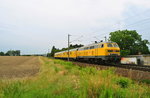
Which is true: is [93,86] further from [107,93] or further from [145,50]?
[145,50]

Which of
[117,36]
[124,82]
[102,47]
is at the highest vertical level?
[117,36]

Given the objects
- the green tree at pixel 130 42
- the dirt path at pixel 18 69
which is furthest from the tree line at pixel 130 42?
the dirt path at pixel 18 69

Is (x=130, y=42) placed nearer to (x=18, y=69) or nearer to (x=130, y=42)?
(x=130, y=42)

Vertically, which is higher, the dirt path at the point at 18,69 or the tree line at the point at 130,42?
the tree line at the point at 130,42

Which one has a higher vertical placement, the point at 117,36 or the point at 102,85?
the point at 117,36

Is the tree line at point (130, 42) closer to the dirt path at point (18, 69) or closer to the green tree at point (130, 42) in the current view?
the green tree at point (130, 42)

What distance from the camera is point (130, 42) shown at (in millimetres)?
54656

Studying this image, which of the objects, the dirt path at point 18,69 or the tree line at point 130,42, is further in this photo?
the tree line at point 130,42

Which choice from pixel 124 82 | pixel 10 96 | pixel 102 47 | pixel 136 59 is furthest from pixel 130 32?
pixel 10 96

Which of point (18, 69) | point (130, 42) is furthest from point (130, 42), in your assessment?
point (18, 69)

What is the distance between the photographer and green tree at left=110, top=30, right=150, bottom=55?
5334 centimetres

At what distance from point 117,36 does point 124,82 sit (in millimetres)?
50227

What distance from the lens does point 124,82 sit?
6.05 meters

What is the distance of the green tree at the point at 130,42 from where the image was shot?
5334 centimetres
